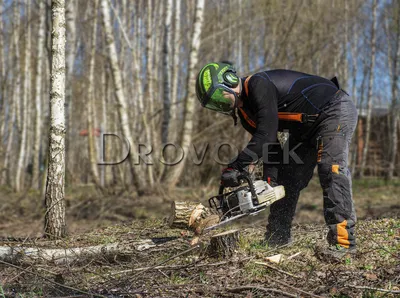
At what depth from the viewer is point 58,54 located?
18.2 feet

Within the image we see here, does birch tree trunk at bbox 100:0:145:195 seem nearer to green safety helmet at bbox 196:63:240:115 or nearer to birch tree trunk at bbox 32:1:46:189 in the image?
birch tree trunk at bbox 32:1:46:189

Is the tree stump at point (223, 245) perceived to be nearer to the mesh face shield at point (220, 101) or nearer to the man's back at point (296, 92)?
the mesh face shield at point (220, 101)

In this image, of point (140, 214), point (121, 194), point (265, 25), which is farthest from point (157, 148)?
point (265, 25)

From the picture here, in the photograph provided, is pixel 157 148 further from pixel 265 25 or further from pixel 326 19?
pixel 326 19

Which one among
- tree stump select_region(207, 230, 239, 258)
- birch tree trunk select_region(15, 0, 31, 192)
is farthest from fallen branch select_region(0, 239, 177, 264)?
birch tree trunk select_region(15, 0, 31, 192)

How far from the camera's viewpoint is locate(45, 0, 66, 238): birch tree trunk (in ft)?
18.1

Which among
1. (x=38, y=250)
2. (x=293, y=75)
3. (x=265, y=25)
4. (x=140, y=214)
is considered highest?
(x=265, y=25)

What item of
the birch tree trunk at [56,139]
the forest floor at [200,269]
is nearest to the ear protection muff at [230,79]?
the forest floor at [200,269]

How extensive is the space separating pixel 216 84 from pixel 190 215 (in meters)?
1.30

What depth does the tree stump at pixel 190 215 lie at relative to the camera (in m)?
4.67

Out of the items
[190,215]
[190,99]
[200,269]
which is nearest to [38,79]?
[190,99]

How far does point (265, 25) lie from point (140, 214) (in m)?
14.0

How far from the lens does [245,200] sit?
437 cm

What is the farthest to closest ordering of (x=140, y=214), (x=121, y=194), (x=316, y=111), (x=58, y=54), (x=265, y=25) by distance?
1. (x=265, y=25)
2. (x=121, y=194)
3. (x=140, y=214)
4. (x=58, y=54)
5. (x=316, y=111)
